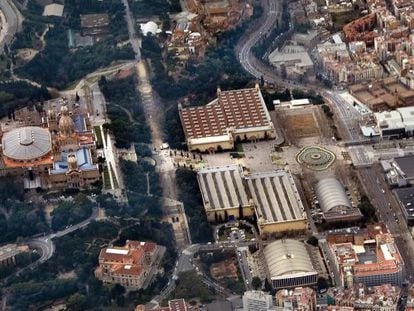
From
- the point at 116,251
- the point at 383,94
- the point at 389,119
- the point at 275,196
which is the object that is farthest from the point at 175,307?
the point at 383,94

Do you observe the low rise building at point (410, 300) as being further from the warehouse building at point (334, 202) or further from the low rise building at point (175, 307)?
the low rise building at point (175, 307)

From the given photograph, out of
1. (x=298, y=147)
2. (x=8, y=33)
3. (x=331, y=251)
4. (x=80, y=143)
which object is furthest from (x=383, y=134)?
(x=8, y=33)

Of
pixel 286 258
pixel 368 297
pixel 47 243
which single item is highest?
pixel 47 243

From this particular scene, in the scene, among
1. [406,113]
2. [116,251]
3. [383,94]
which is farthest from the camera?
[383,94]

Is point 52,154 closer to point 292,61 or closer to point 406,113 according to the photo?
point 292,61

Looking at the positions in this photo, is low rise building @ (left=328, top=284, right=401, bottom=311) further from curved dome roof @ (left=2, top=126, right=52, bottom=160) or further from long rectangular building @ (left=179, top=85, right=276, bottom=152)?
curved dome roof @ (left=2, top=126, right=52, bottom=160)

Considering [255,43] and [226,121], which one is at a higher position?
[255,43]

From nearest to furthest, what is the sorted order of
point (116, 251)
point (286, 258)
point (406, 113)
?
point (286, 258) → point (116, 251) → point (406, 113)
